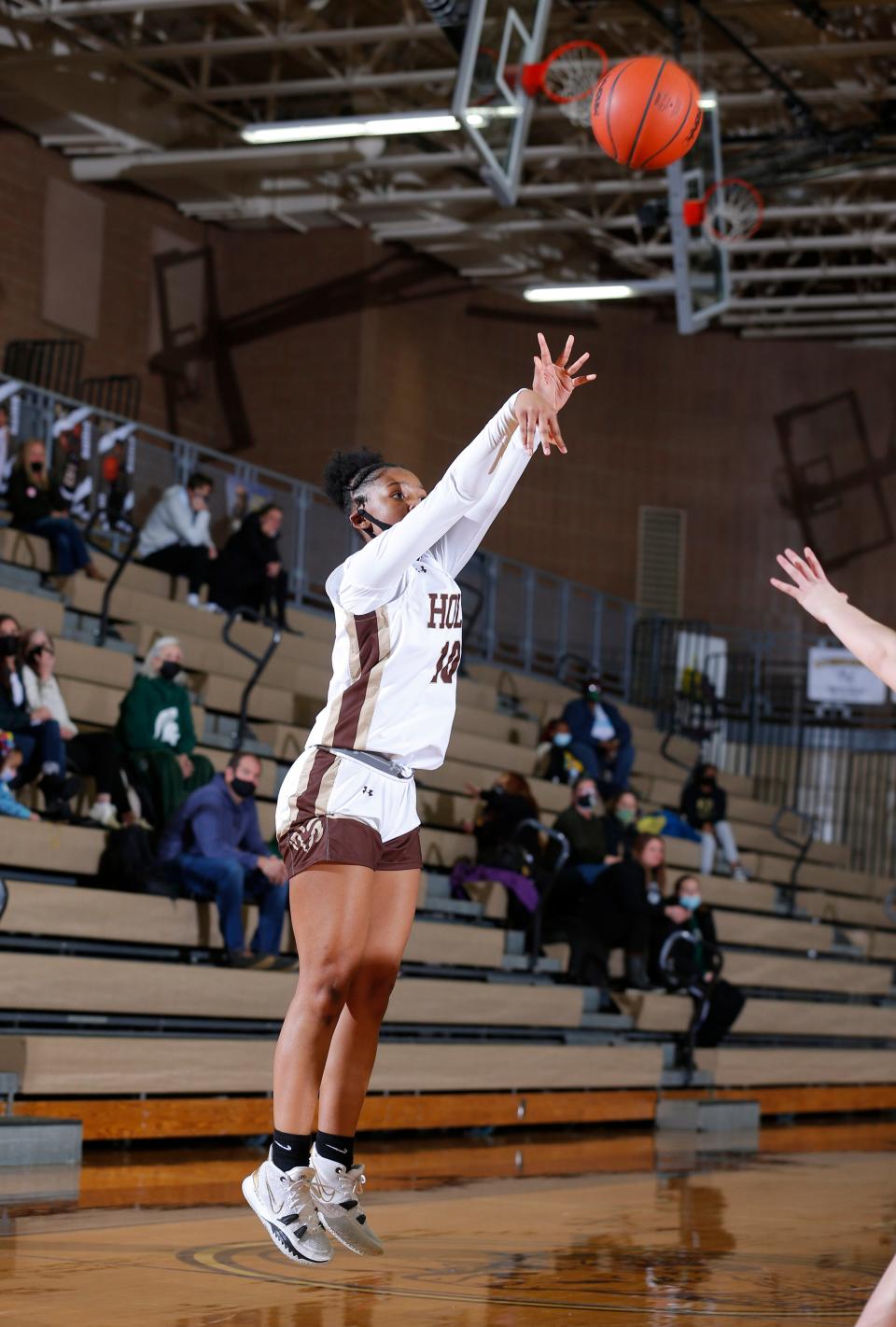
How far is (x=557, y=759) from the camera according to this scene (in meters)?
13.1

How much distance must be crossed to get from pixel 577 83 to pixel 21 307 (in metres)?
6.44

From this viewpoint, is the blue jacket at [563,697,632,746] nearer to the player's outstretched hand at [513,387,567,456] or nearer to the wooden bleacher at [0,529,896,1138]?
the wooden bleacher at [0,529,896,1138]

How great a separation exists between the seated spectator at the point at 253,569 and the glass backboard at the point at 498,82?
3176 mm

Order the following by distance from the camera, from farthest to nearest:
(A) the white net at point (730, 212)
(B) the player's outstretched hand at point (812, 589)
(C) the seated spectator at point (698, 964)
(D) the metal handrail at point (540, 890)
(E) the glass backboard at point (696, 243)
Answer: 1. (A) the white net at point (730, 212)
2. (E) the glass backboard at point (696, 243)
3. (C) the seated spectator at point (698, 964)
4. (D) the metal handrail at point (540, 890)
5. (B) the player's outstretched hand at point (812, 589)

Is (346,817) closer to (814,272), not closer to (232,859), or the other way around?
(232,859)

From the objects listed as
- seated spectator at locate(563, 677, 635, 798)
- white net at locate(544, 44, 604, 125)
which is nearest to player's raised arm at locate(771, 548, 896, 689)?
white net at locate(544, 44, 604, 125)

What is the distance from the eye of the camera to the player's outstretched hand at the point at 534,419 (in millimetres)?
3830

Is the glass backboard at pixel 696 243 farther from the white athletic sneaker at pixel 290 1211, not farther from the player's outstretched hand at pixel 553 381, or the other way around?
the white athletic sneaker at pixel 290 1211

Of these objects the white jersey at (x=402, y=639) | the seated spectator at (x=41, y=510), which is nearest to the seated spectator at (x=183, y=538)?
the seated spectator at (x=41, y=510)

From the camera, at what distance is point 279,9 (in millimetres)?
14648

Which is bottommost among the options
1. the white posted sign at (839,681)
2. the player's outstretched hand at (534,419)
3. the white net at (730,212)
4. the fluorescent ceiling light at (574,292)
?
the player's outstretched hand at (534,419)

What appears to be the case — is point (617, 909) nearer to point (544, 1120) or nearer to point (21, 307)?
point (544, 1120)

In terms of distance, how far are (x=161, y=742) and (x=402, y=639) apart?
4984 mm

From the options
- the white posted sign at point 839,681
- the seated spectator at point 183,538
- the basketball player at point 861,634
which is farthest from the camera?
the white posted sign at point 839,681
